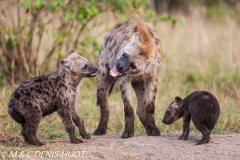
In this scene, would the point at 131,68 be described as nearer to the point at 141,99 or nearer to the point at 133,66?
the point at 133,66

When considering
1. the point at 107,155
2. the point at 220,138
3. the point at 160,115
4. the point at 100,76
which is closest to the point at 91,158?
the point at 107,155

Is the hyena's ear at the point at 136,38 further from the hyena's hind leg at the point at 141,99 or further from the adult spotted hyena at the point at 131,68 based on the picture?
the hyena's hind leg at the point at 141,99

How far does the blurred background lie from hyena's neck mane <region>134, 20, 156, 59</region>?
4.32 feet

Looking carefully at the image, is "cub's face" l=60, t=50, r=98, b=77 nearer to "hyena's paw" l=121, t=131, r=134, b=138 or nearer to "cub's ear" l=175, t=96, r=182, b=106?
"hyena's paw" l=121, t=131, r=134, b=138

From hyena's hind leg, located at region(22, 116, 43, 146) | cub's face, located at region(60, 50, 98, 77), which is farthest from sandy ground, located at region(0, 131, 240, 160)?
cub's face, located at region(60, 50, 98, 77)

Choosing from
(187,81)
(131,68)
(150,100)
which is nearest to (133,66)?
(131,68)

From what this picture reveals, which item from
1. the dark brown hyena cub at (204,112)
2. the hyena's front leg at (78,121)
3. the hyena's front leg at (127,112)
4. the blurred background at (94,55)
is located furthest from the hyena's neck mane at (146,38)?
the blurred background at (94,55)

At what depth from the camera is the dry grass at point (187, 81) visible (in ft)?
22.8

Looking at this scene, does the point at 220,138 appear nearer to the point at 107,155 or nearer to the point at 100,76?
the point at 107,155

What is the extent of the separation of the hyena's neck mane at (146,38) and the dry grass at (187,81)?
126 cm

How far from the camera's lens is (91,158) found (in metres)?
4.94

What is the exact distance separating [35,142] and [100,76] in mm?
1554

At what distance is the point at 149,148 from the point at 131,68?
979 millimetres

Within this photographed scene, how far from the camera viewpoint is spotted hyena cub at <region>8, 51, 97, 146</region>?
17.8ft
